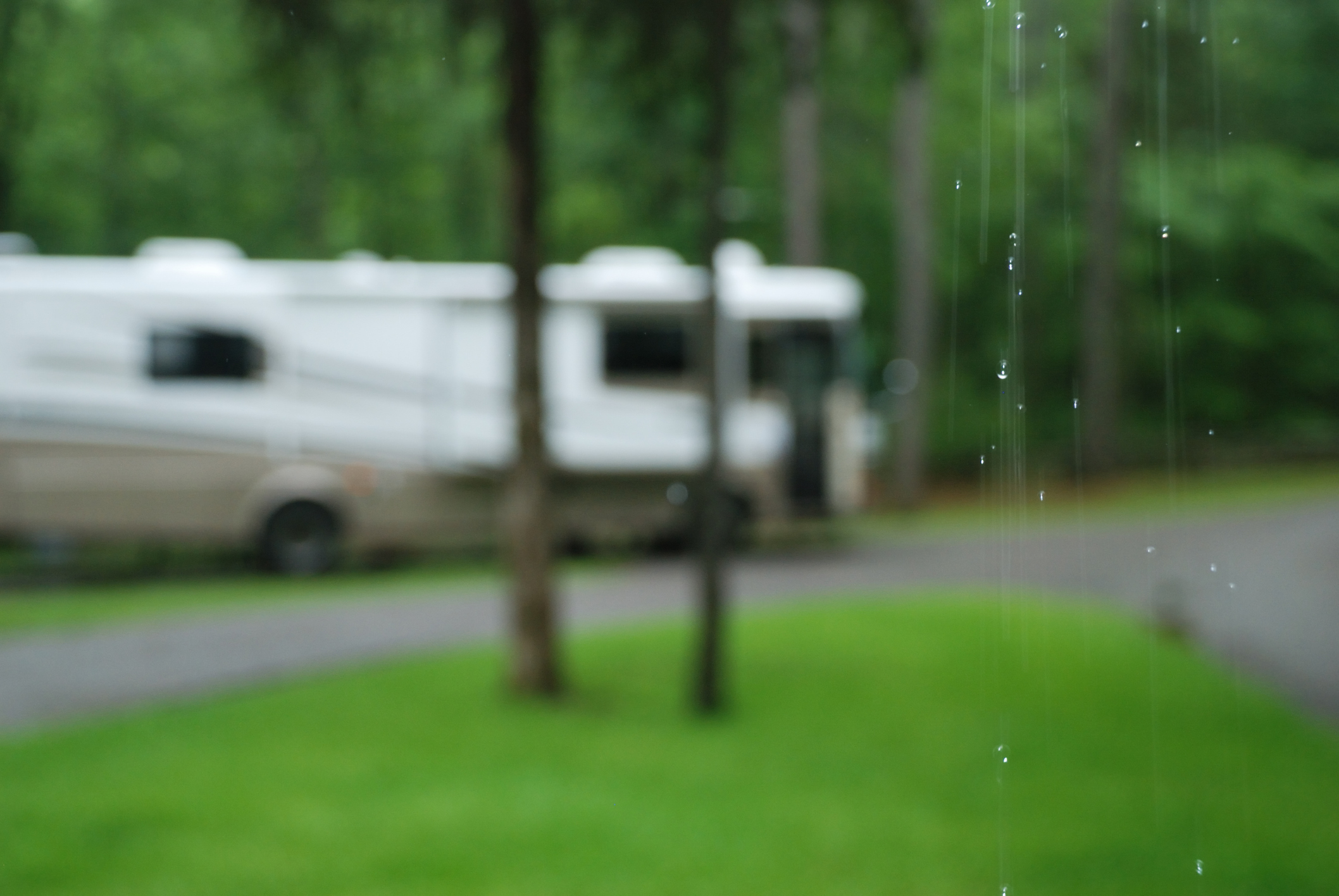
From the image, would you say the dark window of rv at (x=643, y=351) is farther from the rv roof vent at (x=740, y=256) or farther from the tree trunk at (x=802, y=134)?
the tree trunk at (x=802, y=134)

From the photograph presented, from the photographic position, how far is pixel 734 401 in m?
15.4

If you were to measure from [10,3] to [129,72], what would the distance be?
530 centimetres

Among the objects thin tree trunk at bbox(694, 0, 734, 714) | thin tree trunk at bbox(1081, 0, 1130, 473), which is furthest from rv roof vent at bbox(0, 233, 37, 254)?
thin tree trunk at bbox(1081, 0, 1130, 473)

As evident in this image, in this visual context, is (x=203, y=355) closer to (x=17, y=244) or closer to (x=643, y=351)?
(x=17, y=244)

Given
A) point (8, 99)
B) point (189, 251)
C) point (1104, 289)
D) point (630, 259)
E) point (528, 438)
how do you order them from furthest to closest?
point (1104, 289), point (630, 259), point (189, 251), point (528, 438), point (8, 99)

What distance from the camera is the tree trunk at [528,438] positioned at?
24.1 ft

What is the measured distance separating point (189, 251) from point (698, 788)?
1066 cm

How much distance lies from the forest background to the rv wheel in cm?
312

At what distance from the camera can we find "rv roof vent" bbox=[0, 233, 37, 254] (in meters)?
13.7

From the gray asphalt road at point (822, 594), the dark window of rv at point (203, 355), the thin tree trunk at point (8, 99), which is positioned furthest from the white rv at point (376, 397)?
the thin tree trunk at point (8, 99)

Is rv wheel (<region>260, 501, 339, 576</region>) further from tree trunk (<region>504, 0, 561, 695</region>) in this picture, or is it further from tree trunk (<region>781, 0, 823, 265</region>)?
tree trunk (<region>504, 0, 561, 695</region>)

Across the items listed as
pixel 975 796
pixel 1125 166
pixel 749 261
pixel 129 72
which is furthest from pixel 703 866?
pixel 1125 166

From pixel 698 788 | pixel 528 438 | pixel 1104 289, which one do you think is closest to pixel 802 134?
pixel 528 438

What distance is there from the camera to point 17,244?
1418 centimetres
